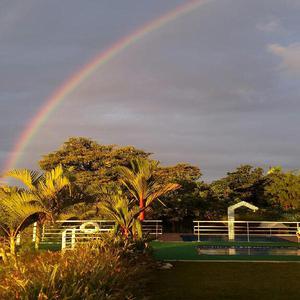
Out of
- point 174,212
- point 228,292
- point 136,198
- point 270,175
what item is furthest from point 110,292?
point 270,175

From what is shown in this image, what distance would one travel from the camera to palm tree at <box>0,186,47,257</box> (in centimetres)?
842

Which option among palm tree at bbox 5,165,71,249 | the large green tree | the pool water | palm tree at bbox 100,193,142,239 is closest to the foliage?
palm tree at bbox 5,165,71,249

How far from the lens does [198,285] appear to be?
869cm

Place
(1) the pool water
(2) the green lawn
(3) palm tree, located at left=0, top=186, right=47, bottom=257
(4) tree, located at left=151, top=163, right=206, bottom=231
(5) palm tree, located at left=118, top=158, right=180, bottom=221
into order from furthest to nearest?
1. (4) tree, located at left=151, top=163, right=206, bottom=231
2. (1) the pool water
3. (5) palm tree, located at left=118, top=158, right=180, bottom=221
4. (3) palm tree, located at left=0, top=186, right=47, bottom=257
5. (2) the green lawn

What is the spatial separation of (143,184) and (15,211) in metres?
4.63

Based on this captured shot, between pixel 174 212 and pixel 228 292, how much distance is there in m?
19.4

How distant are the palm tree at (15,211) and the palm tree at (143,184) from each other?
13.7 feet

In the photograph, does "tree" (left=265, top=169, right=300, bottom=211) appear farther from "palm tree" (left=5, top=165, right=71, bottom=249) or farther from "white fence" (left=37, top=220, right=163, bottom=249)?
"palm tree" (left=5, top=165, right=71, bottom=249)

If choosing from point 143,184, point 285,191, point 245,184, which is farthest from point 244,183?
point 143,184

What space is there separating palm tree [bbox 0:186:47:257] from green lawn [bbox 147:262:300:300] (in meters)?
2.62

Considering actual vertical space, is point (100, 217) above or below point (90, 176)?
below

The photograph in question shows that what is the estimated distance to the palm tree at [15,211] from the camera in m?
8.42

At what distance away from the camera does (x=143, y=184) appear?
12438mm

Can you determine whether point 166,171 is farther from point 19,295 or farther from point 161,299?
point 19,295
